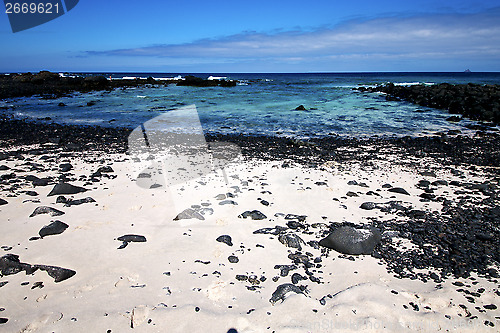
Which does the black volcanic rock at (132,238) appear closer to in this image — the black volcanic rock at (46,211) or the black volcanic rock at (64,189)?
the black volcanic rock at (46,211)

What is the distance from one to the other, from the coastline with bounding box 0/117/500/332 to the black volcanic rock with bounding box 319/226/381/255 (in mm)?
87

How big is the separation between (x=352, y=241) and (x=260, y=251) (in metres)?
1.17

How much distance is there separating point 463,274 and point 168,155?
22.9 ft

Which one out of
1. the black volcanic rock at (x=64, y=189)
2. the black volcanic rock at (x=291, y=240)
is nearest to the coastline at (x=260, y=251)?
the black volcanic rock at (x=291, y=240)

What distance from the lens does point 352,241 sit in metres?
4.05

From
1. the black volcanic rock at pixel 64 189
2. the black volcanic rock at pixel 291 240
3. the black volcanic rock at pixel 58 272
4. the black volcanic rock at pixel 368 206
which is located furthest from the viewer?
the black volcanic rock at pixel 64 189

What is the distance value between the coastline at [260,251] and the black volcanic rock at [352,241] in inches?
3.4

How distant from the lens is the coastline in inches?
115

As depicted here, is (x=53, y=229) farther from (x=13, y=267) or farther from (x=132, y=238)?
(x=132, y=238)

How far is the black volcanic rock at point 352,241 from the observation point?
13.1 ft

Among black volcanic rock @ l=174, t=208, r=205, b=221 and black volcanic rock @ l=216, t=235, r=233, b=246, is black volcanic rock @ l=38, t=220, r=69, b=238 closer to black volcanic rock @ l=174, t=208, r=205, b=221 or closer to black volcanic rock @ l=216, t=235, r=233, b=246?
black volcanic rock @ l=174, t=208, r=205, b=221

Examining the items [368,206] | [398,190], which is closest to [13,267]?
[368,206]

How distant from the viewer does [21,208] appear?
4965mm

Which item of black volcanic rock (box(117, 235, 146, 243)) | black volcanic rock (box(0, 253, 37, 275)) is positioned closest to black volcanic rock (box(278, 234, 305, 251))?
black volcanic rock (box(117, 235, 146, 243))
